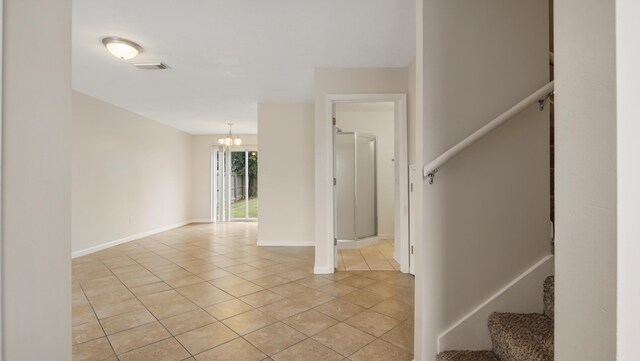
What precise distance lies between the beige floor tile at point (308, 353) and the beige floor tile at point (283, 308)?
16.5 inches

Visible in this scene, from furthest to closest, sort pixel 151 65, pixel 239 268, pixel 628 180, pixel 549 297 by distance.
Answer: pixel 239 268 → pixel 151 65 → pixel 549 297 → pixel 628 180

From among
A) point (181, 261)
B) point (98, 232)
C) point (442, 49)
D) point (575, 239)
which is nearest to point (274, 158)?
point (181, 261)

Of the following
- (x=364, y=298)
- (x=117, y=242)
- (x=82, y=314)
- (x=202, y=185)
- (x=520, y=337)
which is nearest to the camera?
(x=520, y=337)

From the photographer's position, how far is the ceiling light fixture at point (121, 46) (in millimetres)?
2535

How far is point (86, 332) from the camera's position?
6.34 ft

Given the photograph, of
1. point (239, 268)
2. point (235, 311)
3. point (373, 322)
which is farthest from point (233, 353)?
point (239, 268)

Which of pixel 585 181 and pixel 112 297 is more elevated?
pixel 585 181

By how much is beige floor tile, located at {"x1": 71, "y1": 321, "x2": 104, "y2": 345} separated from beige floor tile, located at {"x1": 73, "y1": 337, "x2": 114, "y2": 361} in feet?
0.21

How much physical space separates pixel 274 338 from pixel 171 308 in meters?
1.08

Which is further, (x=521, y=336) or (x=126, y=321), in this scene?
(x=126, y=321)

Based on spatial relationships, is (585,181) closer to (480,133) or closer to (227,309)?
(480,133)

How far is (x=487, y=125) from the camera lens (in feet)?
4.34

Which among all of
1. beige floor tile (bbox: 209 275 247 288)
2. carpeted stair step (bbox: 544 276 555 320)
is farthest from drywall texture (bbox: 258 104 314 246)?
carpeted stair step (bbox: 544 276 555 320)

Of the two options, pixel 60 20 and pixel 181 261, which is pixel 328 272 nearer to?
pixel 181 261
